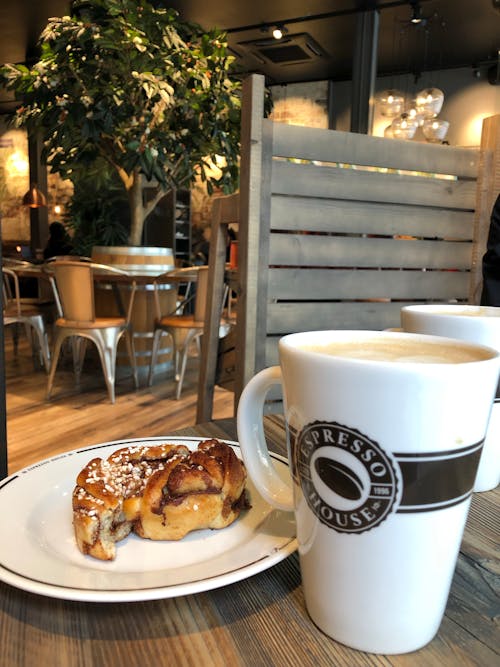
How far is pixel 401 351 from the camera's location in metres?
0.36

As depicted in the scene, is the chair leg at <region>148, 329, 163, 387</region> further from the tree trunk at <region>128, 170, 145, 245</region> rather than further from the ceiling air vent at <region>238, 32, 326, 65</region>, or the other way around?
the ceiling air vent at <region>238, 32, 326, 65</region>

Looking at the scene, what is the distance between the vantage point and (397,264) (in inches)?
64.9

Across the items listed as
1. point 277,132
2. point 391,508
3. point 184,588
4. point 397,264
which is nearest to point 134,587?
point 184,588

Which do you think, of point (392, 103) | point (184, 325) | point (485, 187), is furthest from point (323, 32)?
point (485, 187)

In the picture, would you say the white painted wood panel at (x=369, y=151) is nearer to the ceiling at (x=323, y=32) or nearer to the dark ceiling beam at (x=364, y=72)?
the dark ceiling beam at (x=364, y=72)

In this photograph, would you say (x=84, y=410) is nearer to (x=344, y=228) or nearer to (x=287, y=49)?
(x=344, y=228)

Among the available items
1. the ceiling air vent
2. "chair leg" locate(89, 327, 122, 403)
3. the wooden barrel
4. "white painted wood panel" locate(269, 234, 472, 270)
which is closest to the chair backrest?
"chair leg" locate(89, 327, 122, 403)

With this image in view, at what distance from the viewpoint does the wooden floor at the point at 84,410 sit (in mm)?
2746

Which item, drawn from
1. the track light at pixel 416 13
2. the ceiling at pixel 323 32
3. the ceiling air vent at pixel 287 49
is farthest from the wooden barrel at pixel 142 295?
the ceiling air vent at pixel 287 49

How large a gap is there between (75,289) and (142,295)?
75 centimetres

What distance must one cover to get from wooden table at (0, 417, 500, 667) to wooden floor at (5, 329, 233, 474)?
220 cm

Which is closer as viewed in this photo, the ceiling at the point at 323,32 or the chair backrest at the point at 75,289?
the chair backrest at the point at 75,289

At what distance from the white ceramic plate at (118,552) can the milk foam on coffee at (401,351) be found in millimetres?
138

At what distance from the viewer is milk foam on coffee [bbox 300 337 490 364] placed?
0.32 metres
